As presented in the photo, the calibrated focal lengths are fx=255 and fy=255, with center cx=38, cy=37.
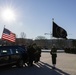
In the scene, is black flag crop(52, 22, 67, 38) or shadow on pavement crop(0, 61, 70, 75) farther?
black flag crop(52, 22, 67, 38)

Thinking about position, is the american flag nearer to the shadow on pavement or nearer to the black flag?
the shadow on pavement

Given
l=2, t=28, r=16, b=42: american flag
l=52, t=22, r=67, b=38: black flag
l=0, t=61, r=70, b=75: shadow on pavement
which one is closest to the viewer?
l=0, t=61, r=70, b=75: shadow on pavement

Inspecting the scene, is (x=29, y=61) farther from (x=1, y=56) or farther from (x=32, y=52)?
(x=1, y=56)

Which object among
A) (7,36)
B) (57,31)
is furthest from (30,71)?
(57,31)

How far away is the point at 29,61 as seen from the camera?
2002cm

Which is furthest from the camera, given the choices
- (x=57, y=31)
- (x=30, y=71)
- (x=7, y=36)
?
(x=57, y=31)

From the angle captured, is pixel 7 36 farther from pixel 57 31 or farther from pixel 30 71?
pixel 57 31

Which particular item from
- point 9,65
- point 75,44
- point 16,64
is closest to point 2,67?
point 9,65

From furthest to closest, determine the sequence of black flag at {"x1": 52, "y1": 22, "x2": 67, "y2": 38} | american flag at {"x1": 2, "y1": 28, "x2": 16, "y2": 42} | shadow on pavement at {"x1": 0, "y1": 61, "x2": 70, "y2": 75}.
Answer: black flag at {"x1": 52, "y1": 22, "x2": 67, "y2": 38} < american flag at {"x1": 2, "y1": 28, "x2": 16, "y2": 42} < shadow on pavement at {"x1": 0, "y1": 61, "x2": 70, "y2": 75}

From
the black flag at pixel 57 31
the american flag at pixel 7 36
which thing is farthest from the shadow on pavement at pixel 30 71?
the black flag at pixel 57 31

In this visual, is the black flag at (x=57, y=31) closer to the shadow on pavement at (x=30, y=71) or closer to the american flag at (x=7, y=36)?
the american flag at (x=7, y=36)

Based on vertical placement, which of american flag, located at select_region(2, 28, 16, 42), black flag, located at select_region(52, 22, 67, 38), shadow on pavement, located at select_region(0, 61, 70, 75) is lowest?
shadow on pavement, located at select_region(0, 61, 70, 75)

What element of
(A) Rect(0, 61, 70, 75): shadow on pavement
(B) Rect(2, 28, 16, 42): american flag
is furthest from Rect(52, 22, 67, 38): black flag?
(A) Rect(0, 61, 70, 75): shadow on pavement

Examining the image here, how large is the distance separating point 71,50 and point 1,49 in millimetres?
33366
